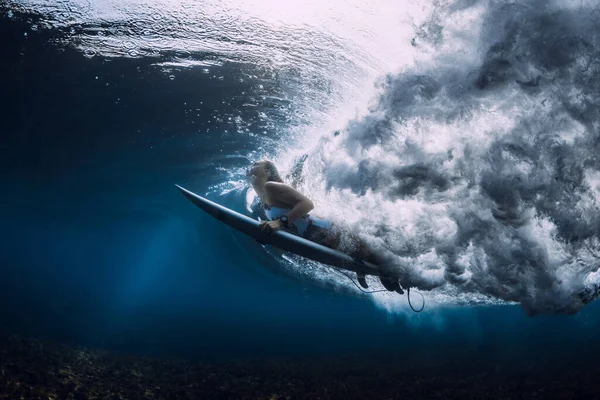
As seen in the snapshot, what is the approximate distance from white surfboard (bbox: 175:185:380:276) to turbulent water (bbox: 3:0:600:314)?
994 millimetres

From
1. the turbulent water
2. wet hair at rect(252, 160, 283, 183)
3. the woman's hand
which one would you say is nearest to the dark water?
the turbulent water

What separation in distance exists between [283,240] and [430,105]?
10.7 ft

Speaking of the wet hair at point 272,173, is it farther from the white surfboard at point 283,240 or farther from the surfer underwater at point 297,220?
the white surfboard at point 283,240

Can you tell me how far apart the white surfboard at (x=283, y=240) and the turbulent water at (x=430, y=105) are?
0.99 m

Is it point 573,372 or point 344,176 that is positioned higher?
point 344,176

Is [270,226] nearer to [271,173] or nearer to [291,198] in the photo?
[291,198]

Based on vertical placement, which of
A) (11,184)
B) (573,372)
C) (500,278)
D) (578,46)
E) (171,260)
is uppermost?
(578,46)

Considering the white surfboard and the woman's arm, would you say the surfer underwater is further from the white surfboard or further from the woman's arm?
the white surfboard

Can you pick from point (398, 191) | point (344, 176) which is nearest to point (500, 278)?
point (398, 191)

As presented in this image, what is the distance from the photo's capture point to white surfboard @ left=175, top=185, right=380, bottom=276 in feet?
17.4

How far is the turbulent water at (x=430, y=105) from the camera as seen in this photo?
177 inches

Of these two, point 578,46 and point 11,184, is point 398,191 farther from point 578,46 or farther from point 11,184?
point 11,184

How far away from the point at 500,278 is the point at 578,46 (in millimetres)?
6495

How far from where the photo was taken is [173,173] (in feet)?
58.2
